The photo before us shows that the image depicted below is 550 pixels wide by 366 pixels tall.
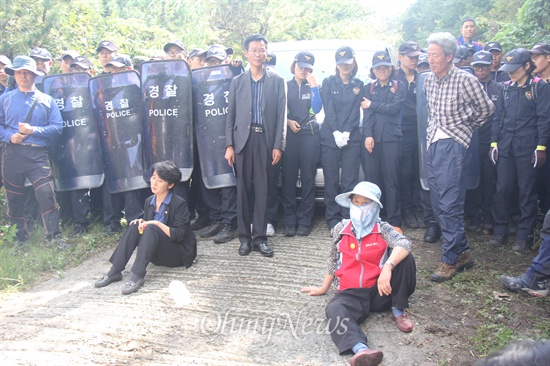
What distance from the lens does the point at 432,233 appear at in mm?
5559

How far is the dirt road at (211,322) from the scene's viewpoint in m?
3.34

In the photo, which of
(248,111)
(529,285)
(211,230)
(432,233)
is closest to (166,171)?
(248,111)

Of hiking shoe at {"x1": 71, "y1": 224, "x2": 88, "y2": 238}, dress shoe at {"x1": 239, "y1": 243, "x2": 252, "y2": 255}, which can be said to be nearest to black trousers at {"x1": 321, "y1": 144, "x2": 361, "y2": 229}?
dress shoe at {"x1": 239, "y1": 243, "x2": 252, "y2": 255}

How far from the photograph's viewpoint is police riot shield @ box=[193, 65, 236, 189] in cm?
582

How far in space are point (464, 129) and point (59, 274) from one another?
13.5 ft

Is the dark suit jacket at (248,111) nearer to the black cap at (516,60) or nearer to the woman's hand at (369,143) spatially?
the woman's hand at (369,143)

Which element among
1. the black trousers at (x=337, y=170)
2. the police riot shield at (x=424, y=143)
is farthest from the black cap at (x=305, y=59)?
the police riot shield at (x=424, y=143)

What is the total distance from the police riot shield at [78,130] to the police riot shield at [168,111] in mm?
737

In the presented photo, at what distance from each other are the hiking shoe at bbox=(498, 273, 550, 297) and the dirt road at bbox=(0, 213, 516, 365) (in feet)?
1.90

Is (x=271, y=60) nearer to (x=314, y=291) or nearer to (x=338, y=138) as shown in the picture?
(x=338, y=138)

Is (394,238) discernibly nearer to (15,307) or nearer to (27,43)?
(15,307)

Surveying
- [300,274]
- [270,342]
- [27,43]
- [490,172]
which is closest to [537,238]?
[490,172]

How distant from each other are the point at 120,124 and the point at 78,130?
606 millimetres

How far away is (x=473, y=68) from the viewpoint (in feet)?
18.9
